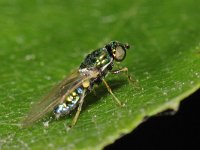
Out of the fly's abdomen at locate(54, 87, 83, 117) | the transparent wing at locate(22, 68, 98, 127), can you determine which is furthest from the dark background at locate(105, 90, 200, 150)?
the transparent wing at locate(22, 68, 98, 127)

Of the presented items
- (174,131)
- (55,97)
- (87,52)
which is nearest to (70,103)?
(55,97)

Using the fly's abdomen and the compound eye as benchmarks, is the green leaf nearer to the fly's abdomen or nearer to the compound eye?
the fly's abdomen

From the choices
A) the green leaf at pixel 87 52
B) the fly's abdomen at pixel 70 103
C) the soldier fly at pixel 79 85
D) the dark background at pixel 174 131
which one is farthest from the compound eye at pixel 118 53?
the dark background at pixel 174 131

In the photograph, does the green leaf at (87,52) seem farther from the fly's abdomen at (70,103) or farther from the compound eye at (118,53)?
the compound eye at (118,53)

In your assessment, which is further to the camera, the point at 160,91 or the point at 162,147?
the point at 162,147

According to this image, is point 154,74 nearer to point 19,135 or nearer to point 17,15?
point 19,135

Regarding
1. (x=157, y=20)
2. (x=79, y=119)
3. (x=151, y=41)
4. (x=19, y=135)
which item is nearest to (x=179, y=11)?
(x=157, y=20)

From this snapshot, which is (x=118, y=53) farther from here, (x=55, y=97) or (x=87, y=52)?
(x=87, y=52)

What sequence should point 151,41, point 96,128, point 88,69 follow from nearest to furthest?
1. point 96,128
2. point 88,69
3. point 151,41
